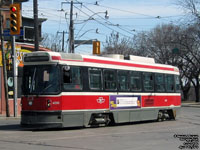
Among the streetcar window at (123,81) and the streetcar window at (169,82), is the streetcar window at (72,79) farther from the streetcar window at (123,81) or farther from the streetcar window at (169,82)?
the streetcar window at (169,82)

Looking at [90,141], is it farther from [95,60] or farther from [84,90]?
[95,60]

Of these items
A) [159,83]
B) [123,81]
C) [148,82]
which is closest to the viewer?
[123,81]

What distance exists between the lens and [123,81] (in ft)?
64.7

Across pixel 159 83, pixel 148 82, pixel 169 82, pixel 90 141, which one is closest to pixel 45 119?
pixel 90 141

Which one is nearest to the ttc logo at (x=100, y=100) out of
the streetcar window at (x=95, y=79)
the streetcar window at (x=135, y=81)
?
the streetcar window at (x=95, y=79)

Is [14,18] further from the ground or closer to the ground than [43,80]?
further from the ground

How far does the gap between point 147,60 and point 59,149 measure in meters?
11.7

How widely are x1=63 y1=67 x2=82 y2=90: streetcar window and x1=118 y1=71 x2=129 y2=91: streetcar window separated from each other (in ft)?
9.46

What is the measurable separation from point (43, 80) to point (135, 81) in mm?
5729

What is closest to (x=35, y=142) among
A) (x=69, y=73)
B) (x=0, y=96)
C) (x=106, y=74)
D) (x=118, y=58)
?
(x=69, y=73)

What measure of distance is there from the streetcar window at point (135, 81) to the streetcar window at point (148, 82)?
462mm

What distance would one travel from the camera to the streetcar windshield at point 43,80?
16422 millimetres

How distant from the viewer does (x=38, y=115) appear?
53.4 ft

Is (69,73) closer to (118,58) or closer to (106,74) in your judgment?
(106,74)
